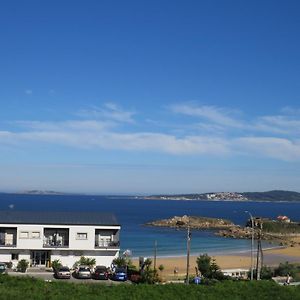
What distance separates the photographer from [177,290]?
2795 cm

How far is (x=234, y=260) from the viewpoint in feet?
225

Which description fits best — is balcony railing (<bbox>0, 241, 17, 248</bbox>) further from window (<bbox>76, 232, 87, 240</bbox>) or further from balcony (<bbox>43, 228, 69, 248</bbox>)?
window (<bbox>76, 232, 87, 240</bbox>)

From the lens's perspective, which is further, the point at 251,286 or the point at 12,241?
the point at 12,241

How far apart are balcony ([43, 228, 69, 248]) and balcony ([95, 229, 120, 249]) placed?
2.58 meters

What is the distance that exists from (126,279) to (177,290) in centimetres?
1107

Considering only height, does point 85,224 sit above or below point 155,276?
above

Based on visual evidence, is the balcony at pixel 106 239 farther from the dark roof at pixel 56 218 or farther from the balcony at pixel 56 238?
the balcony at pixel 56 238

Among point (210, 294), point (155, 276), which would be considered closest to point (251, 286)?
point (210, 294)

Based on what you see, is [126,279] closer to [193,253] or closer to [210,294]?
[210,294]

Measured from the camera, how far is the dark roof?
4559 cm

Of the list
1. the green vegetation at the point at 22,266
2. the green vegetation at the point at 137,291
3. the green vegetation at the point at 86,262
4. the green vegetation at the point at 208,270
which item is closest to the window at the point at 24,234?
the green vegetation at the point at 22,266

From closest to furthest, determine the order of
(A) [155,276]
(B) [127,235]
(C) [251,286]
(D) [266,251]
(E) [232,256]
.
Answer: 1. (C) [251,286]
2. (A) [155,276]
3. (E) [232,256]
4. (D) [266,251]
5. (B) [127,235]

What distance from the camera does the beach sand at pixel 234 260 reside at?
58.1 meters

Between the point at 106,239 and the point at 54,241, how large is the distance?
4361mm
